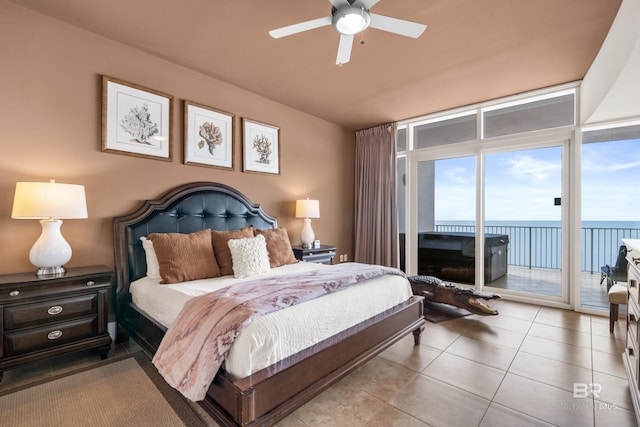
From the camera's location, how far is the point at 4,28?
7.38ft

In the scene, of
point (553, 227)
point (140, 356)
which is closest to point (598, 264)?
point (553, 227)

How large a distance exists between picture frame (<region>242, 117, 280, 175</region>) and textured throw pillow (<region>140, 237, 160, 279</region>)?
1.48 m

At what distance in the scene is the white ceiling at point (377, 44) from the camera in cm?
227

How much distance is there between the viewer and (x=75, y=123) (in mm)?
2566

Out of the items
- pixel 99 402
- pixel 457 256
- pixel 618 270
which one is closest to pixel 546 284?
pixel 618 270

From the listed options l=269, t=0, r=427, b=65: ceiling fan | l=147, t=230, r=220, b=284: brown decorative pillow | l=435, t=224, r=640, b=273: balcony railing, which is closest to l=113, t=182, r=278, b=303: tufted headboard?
l=147, t=230, r=220, b=284: brown decorative pillow

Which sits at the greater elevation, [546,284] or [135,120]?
[135,120]

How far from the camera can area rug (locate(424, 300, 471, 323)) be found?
11.1ft

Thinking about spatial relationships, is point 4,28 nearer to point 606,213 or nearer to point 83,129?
point 83,129

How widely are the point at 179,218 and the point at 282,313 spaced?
199 centimetres

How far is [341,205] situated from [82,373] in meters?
4.00

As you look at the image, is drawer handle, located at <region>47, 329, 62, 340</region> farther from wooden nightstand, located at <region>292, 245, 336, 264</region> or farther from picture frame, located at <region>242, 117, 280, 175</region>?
wooden nightstand, located at <region>292, 245, 336, 264</region>

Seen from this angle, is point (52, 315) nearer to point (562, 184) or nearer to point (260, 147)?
point (260, 147)

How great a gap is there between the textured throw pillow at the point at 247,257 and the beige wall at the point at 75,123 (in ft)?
3.49
